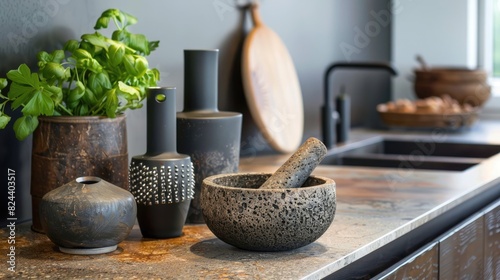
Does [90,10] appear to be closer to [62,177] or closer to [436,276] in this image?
[62,177]

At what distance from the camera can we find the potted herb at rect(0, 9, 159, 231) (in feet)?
4.79

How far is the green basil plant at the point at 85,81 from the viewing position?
1400 mm

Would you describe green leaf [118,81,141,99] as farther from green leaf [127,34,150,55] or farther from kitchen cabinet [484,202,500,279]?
kitchen cabinet [484,202,500,279]

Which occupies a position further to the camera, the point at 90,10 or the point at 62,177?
the point at 90,10

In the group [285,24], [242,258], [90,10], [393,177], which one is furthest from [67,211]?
[285,24]

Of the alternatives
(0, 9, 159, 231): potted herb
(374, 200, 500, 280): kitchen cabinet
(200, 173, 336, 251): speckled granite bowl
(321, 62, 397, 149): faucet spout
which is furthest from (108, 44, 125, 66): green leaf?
(321, 62, 397, 149): faucet spout

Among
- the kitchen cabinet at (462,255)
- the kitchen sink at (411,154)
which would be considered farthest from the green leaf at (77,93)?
the kitchen sink at (411,154)

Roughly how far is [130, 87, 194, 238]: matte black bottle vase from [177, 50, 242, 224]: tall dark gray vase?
0.10m

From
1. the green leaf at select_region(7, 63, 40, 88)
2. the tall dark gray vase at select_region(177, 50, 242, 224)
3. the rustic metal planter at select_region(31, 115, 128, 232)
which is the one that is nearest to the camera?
the green leaf at select_region(7, 63, 40, 88)

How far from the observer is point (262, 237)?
4.37 ft

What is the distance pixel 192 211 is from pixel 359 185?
574mm

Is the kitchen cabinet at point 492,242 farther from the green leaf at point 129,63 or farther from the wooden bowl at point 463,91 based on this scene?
the wooden bowl at point 463,91

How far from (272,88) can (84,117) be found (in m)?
1.12

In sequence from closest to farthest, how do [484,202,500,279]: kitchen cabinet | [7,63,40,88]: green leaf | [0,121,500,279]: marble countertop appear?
[0,121,500,279]: marble countertop → [7,63,40,88]: green leaf → [484,202,500,279]: kitchen cabinet
